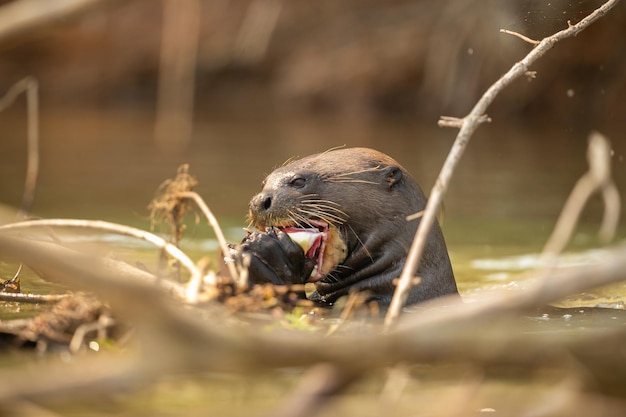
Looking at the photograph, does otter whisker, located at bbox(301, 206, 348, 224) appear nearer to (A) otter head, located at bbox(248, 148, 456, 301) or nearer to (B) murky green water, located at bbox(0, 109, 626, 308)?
(A) otter head, located at bbox(248, 148, 456, 301)

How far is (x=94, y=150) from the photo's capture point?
10.3 meters

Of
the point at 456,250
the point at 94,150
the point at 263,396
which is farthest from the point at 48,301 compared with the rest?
the point at 94,150

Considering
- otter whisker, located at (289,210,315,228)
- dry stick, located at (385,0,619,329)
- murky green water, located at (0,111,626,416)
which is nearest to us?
dry stick, located at (385,0,619,329)

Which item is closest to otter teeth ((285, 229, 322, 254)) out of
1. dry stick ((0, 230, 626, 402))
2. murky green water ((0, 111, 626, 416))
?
murky green water ((0, 111, 626, 416))

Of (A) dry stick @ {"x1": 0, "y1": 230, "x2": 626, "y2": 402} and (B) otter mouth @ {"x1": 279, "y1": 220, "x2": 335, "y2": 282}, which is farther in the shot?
(B) otter mouth @ {"x1": 279, "y1": 220, "x2": 335, "y2": 282}

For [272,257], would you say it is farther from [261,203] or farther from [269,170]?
[269,170]

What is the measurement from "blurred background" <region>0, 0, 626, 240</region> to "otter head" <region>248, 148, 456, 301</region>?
1916mm

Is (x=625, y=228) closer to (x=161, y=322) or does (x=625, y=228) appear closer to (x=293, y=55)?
(x=161, y=322)

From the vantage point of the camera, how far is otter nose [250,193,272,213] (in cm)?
377

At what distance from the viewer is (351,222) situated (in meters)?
3.91

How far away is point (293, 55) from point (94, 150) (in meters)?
5.28

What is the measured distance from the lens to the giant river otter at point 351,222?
3.78m

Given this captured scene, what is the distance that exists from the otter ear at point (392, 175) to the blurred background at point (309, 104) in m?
1.85

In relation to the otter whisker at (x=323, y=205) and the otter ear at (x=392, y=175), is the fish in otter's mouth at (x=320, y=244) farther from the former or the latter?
the otter ear at (x=392, y=175)
